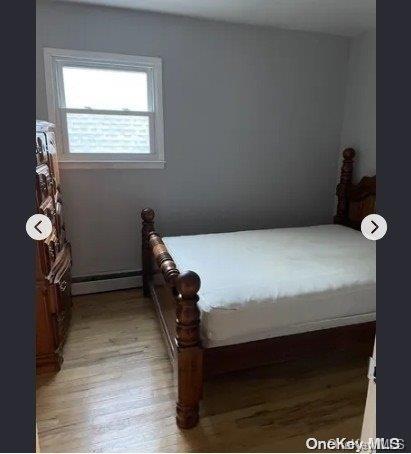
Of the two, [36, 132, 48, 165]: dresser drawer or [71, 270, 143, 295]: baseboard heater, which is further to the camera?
[71, 270, 143, 295]: baseboard heater

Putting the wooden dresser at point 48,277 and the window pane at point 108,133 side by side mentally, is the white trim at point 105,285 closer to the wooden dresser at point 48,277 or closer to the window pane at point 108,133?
the wooden dresser at point 48,277

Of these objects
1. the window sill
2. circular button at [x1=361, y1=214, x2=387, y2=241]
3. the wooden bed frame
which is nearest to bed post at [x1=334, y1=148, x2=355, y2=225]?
the wooden bed frame

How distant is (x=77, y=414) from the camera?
5.32ft

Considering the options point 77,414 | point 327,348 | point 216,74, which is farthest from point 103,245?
point 327,348

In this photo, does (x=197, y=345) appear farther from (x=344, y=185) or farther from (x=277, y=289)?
(x=344, y=185)

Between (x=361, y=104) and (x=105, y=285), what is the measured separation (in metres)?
3.03

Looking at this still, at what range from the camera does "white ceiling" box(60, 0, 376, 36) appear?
2.42 metres

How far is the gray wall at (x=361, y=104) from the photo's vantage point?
294 cm

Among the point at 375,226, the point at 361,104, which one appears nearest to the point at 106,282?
the point at 375,226

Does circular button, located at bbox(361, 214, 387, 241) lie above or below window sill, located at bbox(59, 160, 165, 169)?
below

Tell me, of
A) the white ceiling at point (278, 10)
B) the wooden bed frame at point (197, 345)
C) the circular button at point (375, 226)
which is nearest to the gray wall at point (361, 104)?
the white ceiling at point (278, 10)

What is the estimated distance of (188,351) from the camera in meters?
1.47

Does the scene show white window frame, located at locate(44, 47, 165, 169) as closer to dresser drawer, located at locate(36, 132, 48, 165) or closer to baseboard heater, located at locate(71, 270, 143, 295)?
dresser drawer, located at locate(36, 132, 48, 165)

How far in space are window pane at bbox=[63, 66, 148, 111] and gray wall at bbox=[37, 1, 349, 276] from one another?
184 millimetres
